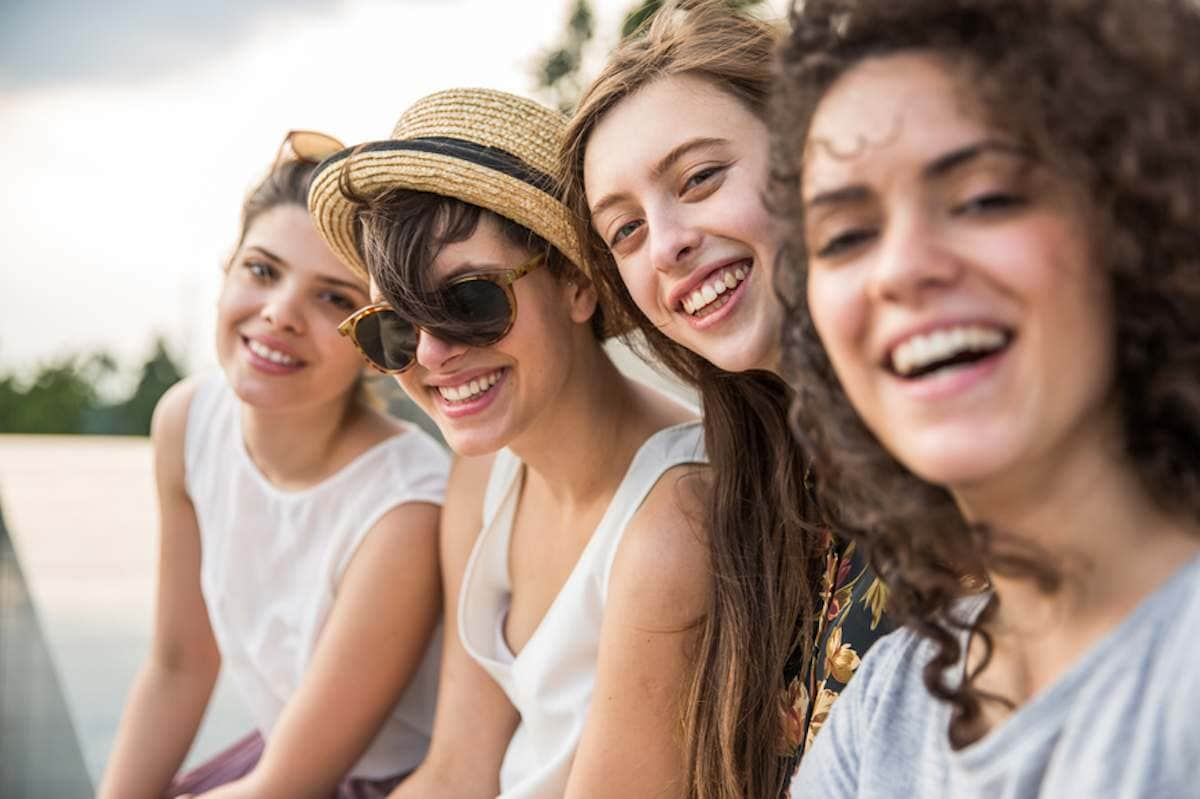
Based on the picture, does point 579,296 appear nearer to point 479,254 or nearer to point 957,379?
point 479,254

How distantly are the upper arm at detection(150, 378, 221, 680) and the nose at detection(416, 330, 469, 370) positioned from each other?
4.82 ft

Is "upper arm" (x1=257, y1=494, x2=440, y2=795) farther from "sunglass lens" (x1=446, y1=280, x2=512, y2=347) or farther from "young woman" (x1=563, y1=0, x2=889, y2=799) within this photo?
"young woman" (x1=563, y1=0, x2=889, y2=799)

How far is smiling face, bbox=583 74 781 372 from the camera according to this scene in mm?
2145

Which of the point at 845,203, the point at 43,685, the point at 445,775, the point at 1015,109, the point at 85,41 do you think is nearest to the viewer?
the point at 1015,109

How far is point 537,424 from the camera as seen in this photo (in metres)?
2.64

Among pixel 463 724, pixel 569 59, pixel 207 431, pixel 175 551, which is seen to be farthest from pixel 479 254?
pixel 569 59

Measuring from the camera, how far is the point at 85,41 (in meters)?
9.54

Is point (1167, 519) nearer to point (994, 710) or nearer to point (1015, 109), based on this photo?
point (994, 710)

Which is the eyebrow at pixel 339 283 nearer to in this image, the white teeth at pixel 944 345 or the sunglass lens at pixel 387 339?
the sunglass lens at pixel 387 339

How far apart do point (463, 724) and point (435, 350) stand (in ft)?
3.08

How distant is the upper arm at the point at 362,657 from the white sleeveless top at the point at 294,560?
0.09 m

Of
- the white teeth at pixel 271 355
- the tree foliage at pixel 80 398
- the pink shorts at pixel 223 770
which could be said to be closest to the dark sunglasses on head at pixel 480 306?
the white teeth at pixel 271 355

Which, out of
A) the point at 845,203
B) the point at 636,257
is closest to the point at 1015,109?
the point at 845,203

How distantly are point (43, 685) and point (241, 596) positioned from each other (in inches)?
63.6
